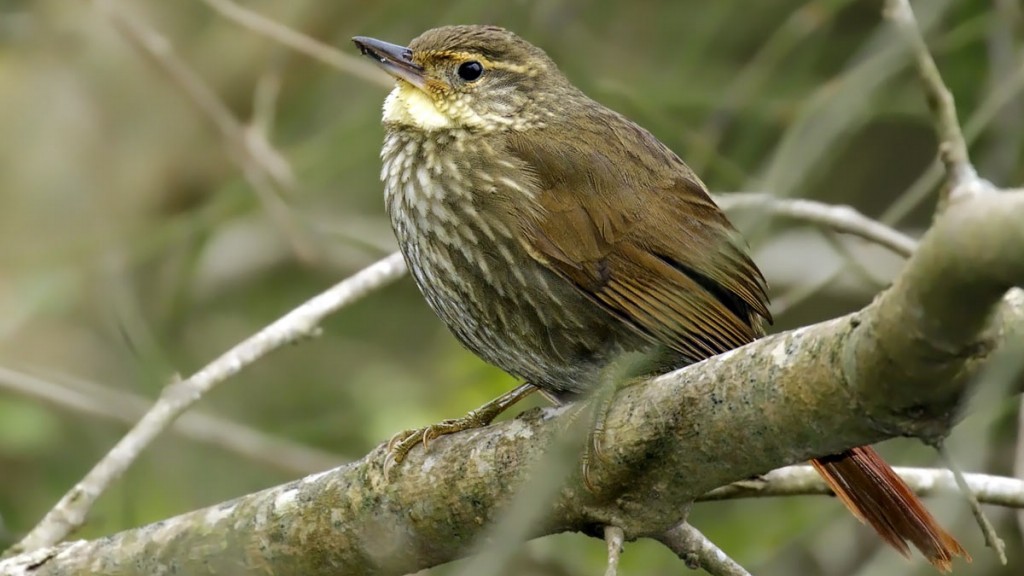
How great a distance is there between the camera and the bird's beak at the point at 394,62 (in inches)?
144

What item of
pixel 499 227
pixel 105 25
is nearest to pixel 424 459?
pixel 499 227

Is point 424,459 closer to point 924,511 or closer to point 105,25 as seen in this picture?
point 924,511

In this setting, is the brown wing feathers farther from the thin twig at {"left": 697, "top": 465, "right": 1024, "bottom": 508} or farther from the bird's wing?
the thin twig at {"left": 697, "top": 465, "right": 1024, "bottom": 508}

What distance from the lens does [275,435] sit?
16.6 ft

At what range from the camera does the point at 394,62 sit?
3.69 meters

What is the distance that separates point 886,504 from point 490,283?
0.97 meters

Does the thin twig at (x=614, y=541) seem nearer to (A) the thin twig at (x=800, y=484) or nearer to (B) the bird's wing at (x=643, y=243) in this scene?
(A) the thin twig at (x=800, y=484)

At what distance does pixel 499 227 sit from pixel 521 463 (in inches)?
28.6

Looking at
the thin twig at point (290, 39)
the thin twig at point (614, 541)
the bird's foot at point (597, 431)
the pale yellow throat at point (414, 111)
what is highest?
the thin twig at point (290, 39)

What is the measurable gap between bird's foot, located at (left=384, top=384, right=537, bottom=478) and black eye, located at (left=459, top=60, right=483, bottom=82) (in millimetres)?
801

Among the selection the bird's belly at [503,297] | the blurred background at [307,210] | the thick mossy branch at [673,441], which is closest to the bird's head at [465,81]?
the bird's belly at [503,297]

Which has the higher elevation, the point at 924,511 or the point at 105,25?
the point at 105,25

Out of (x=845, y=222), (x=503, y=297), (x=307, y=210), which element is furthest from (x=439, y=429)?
(x=307, y=210)

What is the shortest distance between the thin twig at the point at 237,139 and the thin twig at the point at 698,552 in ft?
6.52
